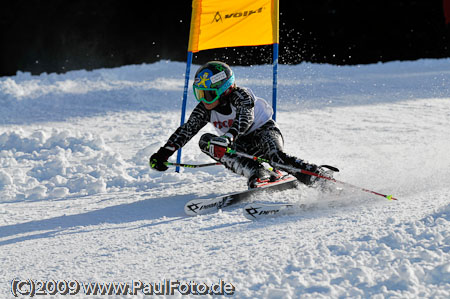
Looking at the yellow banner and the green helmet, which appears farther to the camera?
the yellow banner

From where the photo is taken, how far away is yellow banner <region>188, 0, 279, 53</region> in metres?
5.63

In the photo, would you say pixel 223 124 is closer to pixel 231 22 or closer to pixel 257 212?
pixel 257 212

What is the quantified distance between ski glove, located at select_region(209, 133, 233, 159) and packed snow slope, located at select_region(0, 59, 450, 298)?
1.54 feet

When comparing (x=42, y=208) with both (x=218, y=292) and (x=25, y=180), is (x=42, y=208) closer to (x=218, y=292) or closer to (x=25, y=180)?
(x=25, y=180)

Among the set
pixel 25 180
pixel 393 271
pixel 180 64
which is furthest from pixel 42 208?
pixel 180 64

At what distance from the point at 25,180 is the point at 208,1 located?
251 centimetres

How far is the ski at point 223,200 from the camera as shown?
4.01m

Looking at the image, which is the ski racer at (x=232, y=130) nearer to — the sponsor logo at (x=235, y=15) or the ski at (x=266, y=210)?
the ski at (x=266, y=210)

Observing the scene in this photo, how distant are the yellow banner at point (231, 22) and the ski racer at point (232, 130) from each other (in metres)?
1.26

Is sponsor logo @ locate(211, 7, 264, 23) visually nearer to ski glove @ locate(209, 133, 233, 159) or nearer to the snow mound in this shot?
the snow mound

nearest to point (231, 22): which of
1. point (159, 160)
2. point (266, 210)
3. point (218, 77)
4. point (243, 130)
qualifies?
point (218, 77)

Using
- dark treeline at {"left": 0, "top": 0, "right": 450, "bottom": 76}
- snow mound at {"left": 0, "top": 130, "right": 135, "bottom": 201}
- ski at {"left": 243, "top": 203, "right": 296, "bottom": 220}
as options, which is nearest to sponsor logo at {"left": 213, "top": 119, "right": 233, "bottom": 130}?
ski at {"left": 243, "top": 203, "right": 296, "bottom": 220}

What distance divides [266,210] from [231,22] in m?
2.55

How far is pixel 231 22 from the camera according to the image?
5.64 metres
